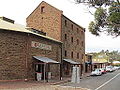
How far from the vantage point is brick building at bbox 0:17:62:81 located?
95.3 ft

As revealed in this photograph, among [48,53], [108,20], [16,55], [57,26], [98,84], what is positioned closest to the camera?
[108,20]

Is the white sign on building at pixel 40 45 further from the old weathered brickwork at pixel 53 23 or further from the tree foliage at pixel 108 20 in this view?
the tree foliage at pixel 108 20

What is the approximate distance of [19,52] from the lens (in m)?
31.1

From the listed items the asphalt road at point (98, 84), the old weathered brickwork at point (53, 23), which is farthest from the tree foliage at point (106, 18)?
the old weathered brickwork at point (53, 23)

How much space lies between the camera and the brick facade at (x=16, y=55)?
28986 millimetres

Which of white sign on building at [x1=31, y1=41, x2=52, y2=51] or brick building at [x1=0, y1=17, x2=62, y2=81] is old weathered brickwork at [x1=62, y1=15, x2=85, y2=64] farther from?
brick building at [x1=0, y1=17, x2=62, y2=81]

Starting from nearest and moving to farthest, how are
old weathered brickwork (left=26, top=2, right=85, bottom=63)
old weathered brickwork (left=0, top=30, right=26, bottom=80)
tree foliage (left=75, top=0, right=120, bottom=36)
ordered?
tree foliage (left=75, top=0, right=120, bottom=36) < old weathered brickwork (left=0, top=30, right=26, bottom=80) < old weathered brickwork (left=26, top=2, right=85, bottom=63)

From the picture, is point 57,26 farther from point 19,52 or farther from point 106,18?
point 106,18

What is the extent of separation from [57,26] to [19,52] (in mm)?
16376

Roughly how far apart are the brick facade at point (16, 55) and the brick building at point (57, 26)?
11857mm

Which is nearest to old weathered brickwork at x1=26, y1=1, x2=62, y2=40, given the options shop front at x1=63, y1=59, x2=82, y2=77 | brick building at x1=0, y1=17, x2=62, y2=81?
shop front at x1=63, y1=59, x2=82, y2=77

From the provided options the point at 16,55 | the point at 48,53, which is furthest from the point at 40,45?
the point at 16,55

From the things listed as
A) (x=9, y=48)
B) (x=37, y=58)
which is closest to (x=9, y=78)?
(x=9, y=48)

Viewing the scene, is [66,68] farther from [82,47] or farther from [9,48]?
[9,48]
